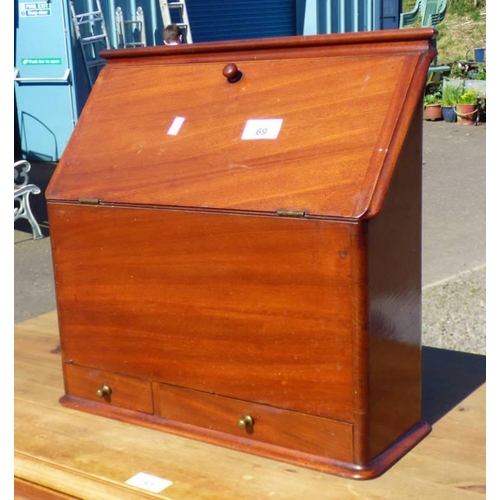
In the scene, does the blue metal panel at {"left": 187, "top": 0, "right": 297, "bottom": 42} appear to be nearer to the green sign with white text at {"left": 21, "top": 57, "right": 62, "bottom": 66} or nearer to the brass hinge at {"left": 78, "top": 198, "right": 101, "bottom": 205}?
the green sign with white text at {"left": 21, "top": 57, "right": 62, "bottom": 66}

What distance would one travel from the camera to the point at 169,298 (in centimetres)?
168

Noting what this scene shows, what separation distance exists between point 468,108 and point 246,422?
8.71 m

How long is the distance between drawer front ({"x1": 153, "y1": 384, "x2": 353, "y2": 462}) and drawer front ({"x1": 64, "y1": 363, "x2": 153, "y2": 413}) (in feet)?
0.13

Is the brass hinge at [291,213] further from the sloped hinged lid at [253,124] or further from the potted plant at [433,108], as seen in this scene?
the potted plant at [433,108]

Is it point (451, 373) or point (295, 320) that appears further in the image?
point (451, 373)

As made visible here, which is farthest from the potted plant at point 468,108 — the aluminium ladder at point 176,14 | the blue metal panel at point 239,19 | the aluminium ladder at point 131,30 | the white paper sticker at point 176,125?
the white paper sticker at point 176,125

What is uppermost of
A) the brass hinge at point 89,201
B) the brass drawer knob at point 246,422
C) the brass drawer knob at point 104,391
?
the brass hinge at point 89,201

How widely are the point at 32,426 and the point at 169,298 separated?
48cm

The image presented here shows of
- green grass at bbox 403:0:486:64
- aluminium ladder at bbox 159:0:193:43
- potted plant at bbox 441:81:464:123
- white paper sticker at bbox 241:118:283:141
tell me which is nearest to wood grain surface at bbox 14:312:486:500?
white paper sticker at bbox 241:118:283:141

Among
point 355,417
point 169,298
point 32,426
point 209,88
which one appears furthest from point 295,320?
point 32,426

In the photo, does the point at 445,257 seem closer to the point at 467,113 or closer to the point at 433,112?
the point at 467,113

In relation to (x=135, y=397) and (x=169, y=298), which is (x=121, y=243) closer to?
(x=169, y=298)

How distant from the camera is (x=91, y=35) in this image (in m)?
7.87

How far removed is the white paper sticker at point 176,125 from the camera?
171 cm
